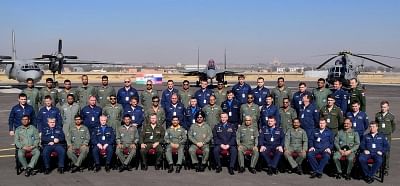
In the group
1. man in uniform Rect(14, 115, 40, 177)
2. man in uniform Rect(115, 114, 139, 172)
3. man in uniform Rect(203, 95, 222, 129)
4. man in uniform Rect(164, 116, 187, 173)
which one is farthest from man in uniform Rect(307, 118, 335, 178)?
man in uniform Rect(14, 115, 40, 177)

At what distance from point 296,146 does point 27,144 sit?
507 centimetres

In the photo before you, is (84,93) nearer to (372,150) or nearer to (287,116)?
(287,116)

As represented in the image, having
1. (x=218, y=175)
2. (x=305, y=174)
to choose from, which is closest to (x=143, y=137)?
(x=218, y=175)

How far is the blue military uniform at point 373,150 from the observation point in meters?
7.41

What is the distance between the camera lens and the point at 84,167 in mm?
8508

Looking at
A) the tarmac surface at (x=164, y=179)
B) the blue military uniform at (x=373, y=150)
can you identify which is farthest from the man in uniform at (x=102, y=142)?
the blue military uniform at (x=373, y=150)

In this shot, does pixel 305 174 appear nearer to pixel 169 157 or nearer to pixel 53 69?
pixel 169 157

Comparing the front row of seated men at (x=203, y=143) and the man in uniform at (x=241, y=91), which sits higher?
the man in uniform at (x=241, y=91)

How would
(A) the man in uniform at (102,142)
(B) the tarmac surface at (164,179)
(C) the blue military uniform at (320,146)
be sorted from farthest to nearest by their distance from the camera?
(A) the man in uniform at (102,142), (C) the blue military uniform at (320,146), (B) the tarmac surface at (164,179)

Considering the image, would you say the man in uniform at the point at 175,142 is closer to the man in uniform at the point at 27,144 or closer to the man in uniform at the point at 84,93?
→ the man in uniform at the point at 27,144

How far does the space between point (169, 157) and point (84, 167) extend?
5.78ft

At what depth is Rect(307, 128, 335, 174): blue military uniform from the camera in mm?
7777

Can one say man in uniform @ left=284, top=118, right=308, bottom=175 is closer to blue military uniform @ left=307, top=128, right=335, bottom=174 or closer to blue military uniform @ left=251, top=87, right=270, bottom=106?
blue military uniform @ left=307, top=128, right=335, bottom=174

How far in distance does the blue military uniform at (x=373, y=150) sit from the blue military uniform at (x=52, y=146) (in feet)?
18.0
